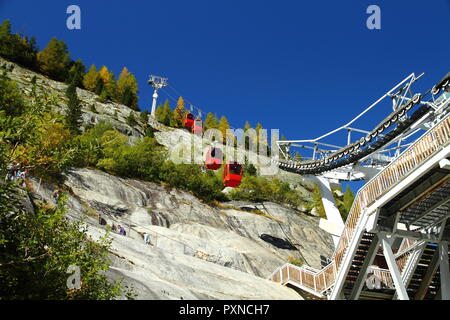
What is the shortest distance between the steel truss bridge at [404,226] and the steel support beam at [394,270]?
0.04m

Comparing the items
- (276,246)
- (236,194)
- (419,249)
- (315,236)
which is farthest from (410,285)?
(236,194)

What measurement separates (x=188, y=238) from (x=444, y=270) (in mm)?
18703

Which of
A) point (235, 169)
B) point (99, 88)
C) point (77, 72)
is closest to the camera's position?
point (235, 169)

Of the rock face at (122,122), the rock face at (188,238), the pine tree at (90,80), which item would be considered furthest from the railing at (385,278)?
the pine tree at (90,80)

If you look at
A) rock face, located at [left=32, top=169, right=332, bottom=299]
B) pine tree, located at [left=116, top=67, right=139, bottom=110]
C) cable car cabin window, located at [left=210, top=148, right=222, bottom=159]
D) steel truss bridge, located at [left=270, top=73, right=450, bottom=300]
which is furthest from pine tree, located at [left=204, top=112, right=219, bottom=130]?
steel truss bridge, located at [left=270, top=73, right=450, bottom=300]

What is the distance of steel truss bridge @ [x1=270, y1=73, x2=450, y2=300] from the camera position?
1494 cm

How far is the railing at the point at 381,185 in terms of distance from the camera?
14.2 m

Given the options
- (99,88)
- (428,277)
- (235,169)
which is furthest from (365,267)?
(99,88)

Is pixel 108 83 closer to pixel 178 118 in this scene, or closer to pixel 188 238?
pixel 178 118

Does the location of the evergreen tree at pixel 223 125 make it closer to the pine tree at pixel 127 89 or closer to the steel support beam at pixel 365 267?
the pine tree at pixel 127 89

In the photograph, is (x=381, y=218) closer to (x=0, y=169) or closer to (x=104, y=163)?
(x=0, y=169)

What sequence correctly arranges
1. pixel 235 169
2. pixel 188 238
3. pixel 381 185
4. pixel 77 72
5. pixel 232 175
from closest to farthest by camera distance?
pixel 381 185, pixel 188 238, pixel 232 175, pixel 235 169, pixel 77 72

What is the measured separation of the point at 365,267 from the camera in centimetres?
1819
